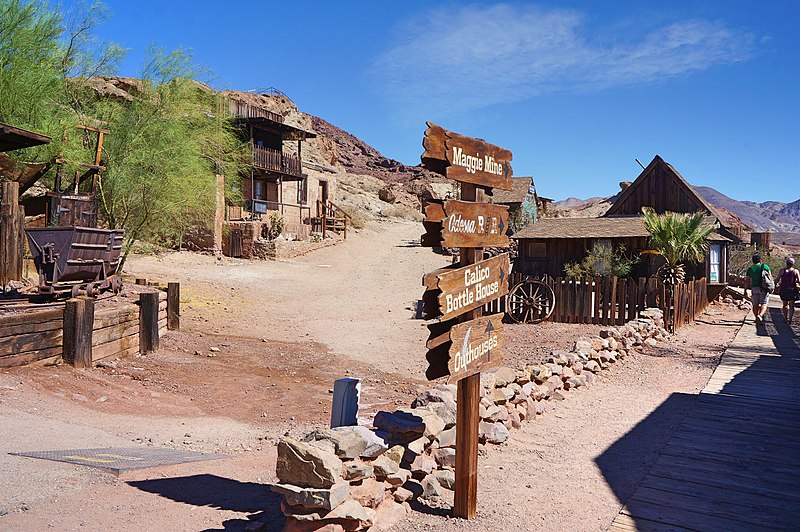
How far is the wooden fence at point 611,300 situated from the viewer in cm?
1465

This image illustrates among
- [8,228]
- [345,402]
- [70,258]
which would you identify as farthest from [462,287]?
[8,228]

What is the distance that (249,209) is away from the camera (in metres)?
36.2

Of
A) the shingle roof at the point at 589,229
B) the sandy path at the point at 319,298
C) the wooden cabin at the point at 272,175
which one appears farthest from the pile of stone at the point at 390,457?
the wooden cabin at the point at 272,175

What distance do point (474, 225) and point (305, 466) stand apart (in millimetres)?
1999

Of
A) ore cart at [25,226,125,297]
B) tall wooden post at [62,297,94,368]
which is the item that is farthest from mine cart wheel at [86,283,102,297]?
tall wooden post at [62,297,94,368]

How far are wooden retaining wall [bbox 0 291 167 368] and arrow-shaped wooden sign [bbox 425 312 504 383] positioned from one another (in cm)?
535

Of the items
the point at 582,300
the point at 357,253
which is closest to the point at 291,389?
the point at 582,300

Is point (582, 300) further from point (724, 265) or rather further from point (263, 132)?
point (263, 132)

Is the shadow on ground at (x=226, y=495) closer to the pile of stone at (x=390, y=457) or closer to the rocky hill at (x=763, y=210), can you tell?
the pile of stone at (x=390, y=457)

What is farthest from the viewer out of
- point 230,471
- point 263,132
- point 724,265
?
point 263,132

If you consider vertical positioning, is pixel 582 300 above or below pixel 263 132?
below

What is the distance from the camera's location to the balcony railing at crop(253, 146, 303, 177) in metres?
36.8

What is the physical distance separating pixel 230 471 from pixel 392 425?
1404 millimetres

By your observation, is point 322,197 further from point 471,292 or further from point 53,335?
point 471,292
